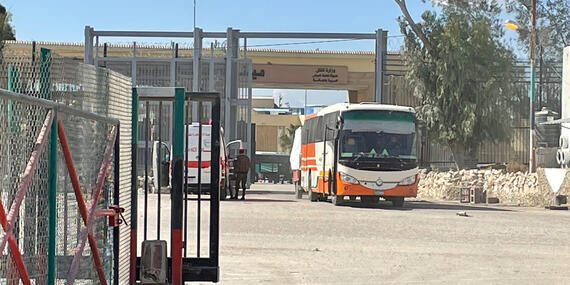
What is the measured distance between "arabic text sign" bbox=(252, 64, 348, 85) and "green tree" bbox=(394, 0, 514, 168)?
939cm

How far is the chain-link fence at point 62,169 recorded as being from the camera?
20.4 feet

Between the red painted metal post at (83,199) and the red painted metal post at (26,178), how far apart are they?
44 centimetres

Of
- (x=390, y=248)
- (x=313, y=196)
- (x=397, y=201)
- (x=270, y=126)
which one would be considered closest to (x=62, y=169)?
(x=390, y=248)

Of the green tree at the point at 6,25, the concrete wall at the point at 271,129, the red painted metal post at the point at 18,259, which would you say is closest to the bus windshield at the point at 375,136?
the green tree at the point at 6,25

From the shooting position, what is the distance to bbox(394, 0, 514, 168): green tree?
44.1 metres

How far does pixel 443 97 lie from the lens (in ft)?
147

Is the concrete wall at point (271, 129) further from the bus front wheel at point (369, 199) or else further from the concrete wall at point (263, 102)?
the bus front wheel at point (369, 199)

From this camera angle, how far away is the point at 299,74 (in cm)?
5528

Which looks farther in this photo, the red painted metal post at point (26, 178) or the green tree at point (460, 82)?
the green tree at point (460, 82)

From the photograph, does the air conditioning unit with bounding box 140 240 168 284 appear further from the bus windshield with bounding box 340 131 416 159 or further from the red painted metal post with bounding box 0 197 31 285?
the bus windshield with bounding box 340 131 416 159

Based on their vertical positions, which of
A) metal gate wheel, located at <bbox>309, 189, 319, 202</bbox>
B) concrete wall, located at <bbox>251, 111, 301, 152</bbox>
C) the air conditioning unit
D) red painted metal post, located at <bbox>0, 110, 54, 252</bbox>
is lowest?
metal gate wheel, located at <bbox>309, 189, 319, 202</bbox>

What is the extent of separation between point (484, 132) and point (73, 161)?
37.9 meters

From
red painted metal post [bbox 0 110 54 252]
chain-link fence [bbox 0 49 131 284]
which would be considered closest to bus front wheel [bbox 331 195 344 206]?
chain-link fence [bbox 0 49 131 284]

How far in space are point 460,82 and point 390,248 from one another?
94.2ft
